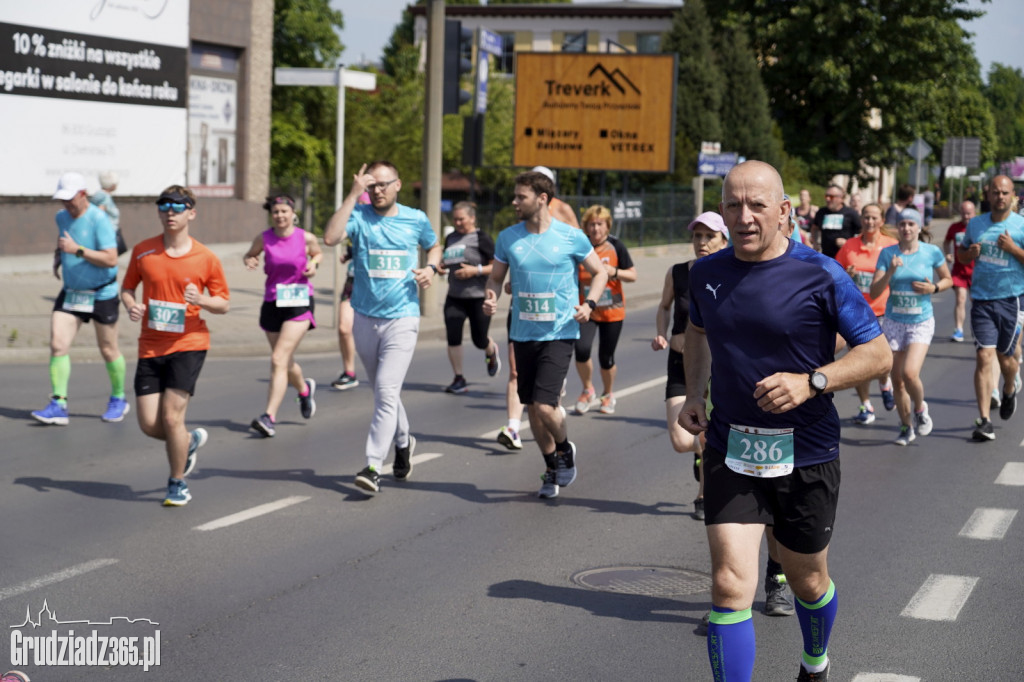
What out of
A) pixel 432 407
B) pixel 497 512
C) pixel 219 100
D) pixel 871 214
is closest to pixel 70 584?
pixel 497 512

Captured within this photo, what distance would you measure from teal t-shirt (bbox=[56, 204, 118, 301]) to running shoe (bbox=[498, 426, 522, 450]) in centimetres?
330

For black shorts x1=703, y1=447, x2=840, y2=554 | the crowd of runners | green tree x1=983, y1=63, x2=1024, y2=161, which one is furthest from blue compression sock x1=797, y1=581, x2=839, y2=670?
green tree x1=983, y1=63, x2=1024, y2=161

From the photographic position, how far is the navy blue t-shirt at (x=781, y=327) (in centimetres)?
440

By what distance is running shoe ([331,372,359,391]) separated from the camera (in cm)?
1308

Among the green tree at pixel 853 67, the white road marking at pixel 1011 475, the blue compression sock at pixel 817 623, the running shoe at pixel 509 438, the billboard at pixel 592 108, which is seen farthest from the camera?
the green tree at pixel 853 67

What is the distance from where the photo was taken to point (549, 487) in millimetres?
8383

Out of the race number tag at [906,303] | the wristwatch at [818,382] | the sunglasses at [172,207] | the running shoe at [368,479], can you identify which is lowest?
the running shoe at [368,479]

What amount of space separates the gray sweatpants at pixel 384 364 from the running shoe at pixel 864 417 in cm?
454

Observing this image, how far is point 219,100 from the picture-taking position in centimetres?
2903

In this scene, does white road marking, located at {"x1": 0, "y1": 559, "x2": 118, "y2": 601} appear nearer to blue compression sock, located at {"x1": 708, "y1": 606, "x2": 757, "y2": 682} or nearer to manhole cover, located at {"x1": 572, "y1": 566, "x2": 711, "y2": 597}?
manhole cover, located at {"x1": 572, "y1": 566, "x2": 711, "y2": 597}

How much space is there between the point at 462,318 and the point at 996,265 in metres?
4.86

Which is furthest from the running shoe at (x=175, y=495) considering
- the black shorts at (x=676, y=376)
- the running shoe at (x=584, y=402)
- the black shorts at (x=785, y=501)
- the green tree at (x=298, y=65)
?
the green tree at (x=298, y=65)

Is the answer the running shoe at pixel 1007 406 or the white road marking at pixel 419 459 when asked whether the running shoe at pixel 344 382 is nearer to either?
the white road marking at pixel 419 459

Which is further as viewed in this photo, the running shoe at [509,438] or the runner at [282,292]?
the runner at [282,292]
